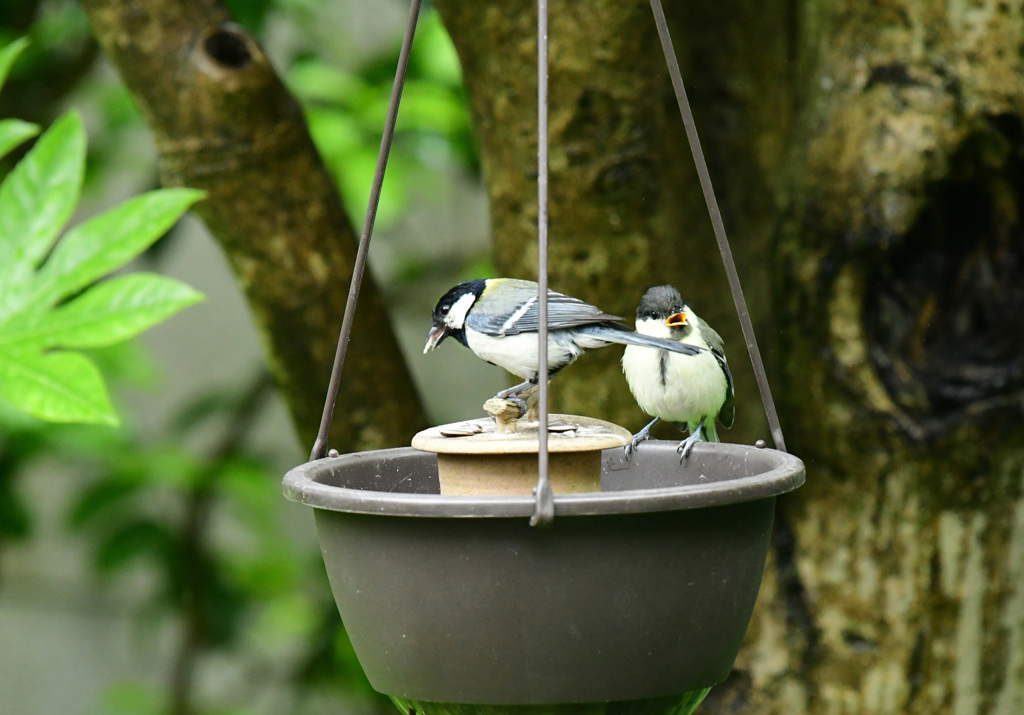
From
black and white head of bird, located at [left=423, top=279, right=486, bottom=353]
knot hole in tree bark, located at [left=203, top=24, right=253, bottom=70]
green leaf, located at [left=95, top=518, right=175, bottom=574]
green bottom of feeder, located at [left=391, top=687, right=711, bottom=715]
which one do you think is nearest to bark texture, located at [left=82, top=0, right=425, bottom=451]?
knot hole in tree bark, located at [left=203, top=24, right=253, bottom=70]

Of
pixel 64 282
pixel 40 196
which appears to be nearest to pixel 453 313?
pixel 64 282

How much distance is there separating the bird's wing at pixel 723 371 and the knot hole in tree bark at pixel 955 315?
0.84ft

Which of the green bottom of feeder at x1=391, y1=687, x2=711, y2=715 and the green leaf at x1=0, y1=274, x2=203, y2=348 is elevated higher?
the green leaf at x1=0, y1=274, x2=203, y2=348

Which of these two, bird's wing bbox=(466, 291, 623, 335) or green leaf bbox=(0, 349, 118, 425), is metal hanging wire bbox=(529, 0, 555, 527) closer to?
bird's wing bbox=(466, 291, 623, 335)

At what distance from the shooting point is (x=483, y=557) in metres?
1.00

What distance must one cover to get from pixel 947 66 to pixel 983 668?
1.04 m

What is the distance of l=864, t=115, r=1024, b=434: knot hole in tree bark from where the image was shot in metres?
1.81

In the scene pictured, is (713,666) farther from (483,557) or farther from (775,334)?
(775,334)

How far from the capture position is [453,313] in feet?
4.24

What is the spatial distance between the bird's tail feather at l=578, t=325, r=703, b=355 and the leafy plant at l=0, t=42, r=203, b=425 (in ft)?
1.71

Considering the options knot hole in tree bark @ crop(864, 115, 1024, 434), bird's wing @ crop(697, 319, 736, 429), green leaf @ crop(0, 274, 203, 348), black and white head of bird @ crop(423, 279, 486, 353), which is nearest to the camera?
black and white head of bird @ crop(423, 279, 486, 353)

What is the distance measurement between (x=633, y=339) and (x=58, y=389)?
28.5 inches

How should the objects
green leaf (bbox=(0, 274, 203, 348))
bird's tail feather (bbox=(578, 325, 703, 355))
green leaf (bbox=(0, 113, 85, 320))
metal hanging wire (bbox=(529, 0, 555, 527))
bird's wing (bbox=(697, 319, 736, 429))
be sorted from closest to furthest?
metal hanging wire (bbox=(529, 0, 555, 527)) → bird's tail feather (bbox=(578, 325, 703, 355)) → green leaf (bbox=(0, 274, 203, 348)) → green leaf (bbox=(0, 113, 85, 320)) → bird's wing (bbox=(697, 319, 736, 429))

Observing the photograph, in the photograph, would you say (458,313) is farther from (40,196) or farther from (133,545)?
(133,545)
